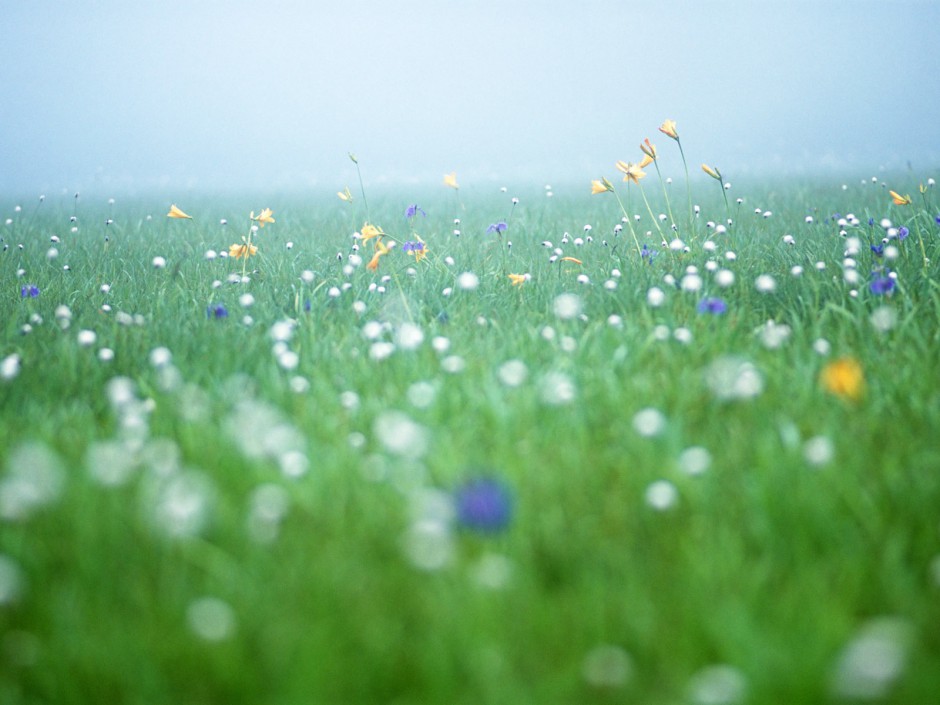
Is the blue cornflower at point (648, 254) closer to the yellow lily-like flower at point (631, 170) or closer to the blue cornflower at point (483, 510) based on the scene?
the yellow lily-like flower at point (631, 170)

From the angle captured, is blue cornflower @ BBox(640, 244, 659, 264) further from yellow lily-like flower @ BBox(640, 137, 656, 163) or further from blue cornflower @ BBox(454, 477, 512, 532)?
blue cornflower @ BBox(454, 477, 512, 532)

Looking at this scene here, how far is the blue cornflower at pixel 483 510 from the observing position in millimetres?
1801

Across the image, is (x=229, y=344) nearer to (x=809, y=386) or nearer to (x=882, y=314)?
(x=809, y=386)

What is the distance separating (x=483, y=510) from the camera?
1.81 metres

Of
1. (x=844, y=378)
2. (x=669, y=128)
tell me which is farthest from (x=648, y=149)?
(x=844, y=378)

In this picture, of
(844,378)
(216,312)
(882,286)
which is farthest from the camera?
(216,312)

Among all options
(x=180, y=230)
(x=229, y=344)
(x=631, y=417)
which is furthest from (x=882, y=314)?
(x=180, y=230)

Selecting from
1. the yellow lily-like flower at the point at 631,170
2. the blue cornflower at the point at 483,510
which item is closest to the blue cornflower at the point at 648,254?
the yellow lily-like flower at the point at 631,170

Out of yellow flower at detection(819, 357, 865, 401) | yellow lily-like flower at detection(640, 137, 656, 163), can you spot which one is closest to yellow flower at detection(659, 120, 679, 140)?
yellow lily-like flower at detection(640, 137, 656, 163)

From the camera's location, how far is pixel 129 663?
1447mm

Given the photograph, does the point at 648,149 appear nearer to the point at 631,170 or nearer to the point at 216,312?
the point at 631,170

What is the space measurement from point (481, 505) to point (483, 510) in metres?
0.01

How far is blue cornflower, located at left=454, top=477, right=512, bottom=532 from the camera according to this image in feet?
5.91

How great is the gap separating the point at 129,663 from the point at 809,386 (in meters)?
2.16
